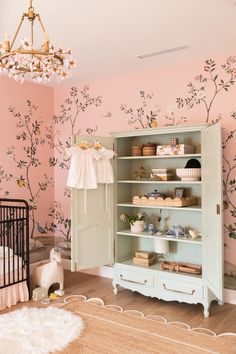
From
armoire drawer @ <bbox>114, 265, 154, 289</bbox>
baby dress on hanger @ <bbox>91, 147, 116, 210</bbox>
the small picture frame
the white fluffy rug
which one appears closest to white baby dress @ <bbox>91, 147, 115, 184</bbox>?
baby dress on hanger @ <bbox>91, 147, 116, 210</bbox>

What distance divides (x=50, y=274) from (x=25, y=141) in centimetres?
177

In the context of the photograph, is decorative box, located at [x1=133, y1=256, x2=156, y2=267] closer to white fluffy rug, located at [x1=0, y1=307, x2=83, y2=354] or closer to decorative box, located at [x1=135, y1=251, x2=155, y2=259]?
decorative box, located at [x1=135, y1=251, x2=155, y2=259]

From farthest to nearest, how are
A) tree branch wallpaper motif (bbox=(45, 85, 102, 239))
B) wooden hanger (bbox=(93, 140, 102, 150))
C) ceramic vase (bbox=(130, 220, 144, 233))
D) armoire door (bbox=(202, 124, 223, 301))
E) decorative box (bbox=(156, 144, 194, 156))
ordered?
tree branch wallpaper motif (bbox=(45, 85, 102, 239)) → ceramic vase (bbox=(130, 220, 144, 233)) → wooden hanger (bbox=(93, 140, 102, 150)) → decorative box (bbox=(156, 144, 194, 156)) → armoire door (bbox=(202, 124, 223, 301))

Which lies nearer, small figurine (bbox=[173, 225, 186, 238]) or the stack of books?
small figurine (bbox=[173, 225, 186, 238])

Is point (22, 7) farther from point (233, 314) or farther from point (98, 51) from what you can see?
point (233, 314)

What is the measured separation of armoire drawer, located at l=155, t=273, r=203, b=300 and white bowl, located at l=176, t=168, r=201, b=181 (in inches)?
38.4

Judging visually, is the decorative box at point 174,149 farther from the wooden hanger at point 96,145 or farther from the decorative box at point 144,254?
the decorative box at point 144,254

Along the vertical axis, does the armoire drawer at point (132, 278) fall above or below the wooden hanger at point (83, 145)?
below

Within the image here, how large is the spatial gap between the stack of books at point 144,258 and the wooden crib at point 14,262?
1.19m

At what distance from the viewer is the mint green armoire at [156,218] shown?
3.00 metres

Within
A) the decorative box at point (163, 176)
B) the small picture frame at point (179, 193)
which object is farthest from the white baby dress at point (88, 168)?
the small picture frame at point (179, 193)

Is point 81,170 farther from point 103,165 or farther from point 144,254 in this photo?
point 144,254

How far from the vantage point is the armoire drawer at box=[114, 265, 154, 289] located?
3.43 meters

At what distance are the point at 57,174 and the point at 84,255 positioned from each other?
1539 mm
